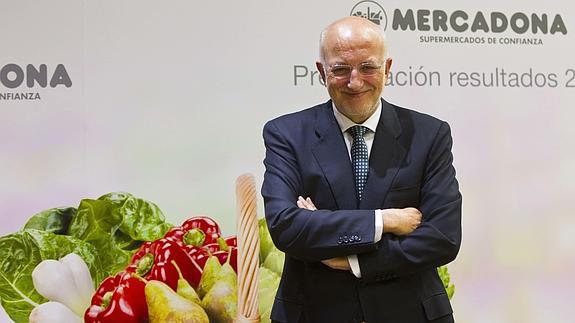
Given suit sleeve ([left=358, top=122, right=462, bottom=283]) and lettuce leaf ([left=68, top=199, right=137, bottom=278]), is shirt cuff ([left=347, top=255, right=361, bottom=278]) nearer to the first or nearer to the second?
suit sleeve ([left=358, top=122, right=462, bottom=283])

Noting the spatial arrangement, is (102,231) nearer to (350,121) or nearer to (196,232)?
(196,232)

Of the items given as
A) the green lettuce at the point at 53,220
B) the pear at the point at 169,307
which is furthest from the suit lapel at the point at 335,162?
the green lettuce at the point at 53,220

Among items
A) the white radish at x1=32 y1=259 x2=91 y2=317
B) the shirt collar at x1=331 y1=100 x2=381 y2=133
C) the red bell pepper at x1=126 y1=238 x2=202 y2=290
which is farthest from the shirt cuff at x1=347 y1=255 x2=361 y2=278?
the white radish at x1=32 y1=259 x2=91 y2=317

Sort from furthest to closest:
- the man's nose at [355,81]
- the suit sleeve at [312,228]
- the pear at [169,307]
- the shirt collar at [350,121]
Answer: the pear at [169,307], the shirt collar at [350,121], the man's nose at [355,81], the suit sleeve at [312,228]

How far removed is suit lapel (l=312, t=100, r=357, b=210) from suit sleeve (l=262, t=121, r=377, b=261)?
0.07m

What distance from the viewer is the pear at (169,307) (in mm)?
2949

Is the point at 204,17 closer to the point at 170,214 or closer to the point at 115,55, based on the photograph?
the point at 115,55

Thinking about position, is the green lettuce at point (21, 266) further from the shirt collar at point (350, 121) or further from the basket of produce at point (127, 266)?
the shirt collar at point (350, 121)

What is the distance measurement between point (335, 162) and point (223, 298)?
3.64ft

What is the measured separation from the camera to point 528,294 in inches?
130

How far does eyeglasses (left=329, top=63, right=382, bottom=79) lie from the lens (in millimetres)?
2154

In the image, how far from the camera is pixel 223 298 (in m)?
3.04

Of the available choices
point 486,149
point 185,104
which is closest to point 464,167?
point 486,149

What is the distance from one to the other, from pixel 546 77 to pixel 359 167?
1.56 meters
